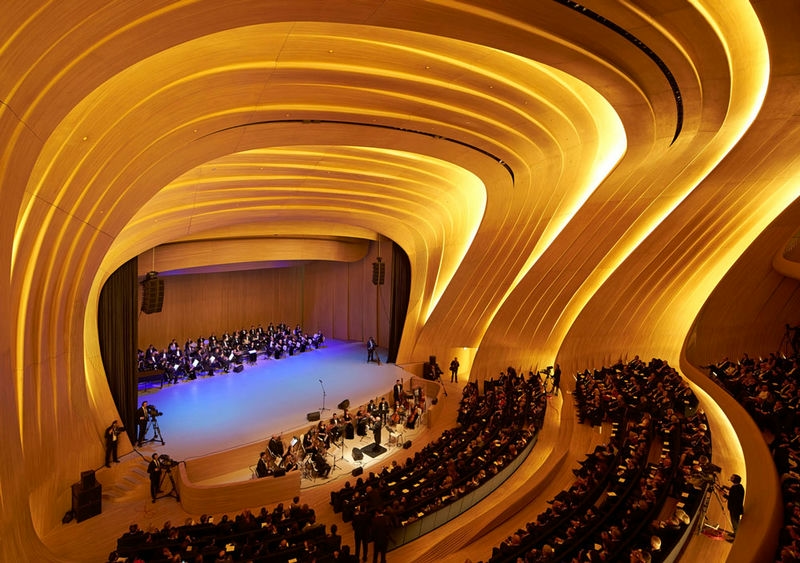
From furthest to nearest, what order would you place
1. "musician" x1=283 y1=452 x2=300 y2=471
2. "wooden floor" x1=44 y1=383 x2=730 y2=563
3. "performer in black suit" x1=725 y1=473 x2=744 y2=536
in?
"musician" x1=283 y1=452 x2=300 y2=471, "wooden floor" x1=44 y1=383 x2=730 y2=563, "performer in black suit" x1=725 y1=473 x2=744 y2=536

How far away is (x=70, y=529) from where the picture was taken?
26.9ft

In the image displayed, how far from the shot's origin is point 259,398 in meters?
14.3

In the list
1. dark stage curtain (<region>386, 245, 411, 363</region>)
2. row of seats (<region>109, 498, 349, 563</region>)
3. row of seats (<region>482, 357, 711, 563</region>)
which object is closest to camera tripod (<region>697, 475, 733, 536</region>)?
row of seats (<region>482, 357, 711, 563</region>)

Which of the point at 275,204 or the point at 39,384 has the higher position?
the point at 275,204

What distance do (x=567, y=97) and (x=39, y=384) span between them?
8.97 metres

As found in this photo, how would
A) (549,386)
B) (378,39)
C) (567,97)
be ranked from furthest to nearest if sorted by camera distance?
(549,386), (567,97), (378,39)

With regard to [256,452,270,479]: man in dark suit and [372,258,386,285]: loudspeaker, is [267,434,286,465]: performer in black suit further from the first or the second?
[372,258,386,285]: loudspeaker

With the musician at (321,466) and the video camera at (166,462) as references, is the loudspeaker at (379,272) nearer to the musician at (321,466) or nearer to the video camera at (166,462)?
the musician at (321,466)

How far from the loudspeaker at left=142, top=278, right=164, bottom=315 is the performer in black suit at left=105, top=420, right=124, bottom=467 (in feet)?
9.64

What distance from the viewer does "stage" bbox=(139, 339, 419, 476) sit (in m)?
11.1

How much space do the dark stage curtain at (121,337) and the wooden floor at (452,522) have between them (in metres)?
1.68

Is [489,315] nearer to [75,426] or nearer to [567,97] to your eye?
[567,97]

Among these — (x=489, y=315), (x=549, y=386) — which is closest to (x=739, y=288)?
(x=549, y=386)

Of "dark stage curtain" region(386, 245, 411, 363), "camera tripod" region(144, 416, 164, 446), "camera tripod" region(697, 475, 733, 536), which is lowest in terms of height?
"camera tripod" region(144, 416, 164, 446)
